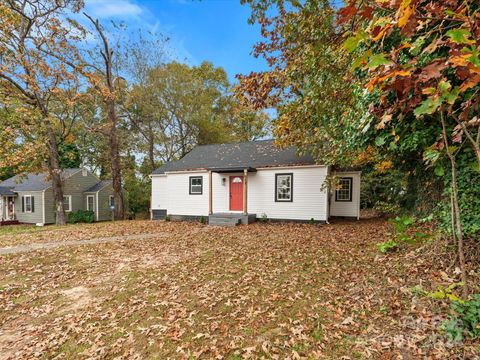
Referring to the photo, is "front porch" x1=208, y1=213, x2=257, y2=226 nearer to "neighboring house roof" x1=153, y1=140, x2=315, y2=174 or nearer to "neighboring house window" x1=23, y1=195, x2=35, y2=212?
"neighboring house roof" x1=153, y1=140, x2=315, y2=174

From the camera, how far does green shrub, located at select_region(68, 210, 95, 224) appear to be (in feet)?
66.8

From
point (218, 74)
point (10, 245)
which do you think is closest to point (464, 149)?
point (10, 245)

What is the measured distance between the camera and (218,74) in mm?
24734

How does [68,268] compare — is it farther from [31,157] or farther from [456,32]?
[31,157]

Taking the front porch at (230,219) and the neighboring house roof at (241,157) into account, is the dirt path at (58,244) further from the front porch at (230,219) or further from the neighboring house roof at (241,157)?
A: the neighboring house roof at (241,157)

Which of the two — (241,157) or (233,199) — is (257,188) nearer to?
(233,199)

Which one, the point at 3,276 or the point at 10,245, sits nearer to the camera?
the point at 3,276

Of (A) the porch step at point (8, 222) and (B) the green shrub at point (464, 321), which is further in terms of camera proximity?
(A) the porch step at point (8, 222)

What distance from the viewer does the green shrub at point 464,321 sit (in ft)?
8.96

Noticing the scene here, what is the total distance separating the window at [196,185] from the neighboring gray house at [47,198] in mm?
12331

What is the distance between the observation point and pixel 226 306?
3.86m

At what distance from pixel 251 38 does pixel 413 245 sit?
6.56 m

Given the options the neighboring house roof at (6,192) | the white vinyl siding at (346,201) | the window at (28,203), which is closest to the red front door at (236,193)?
the white vinyl siding at (346,201)

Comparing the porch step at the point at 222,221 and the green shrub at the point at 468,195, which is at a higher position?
the green shrub at the point at 468,195
